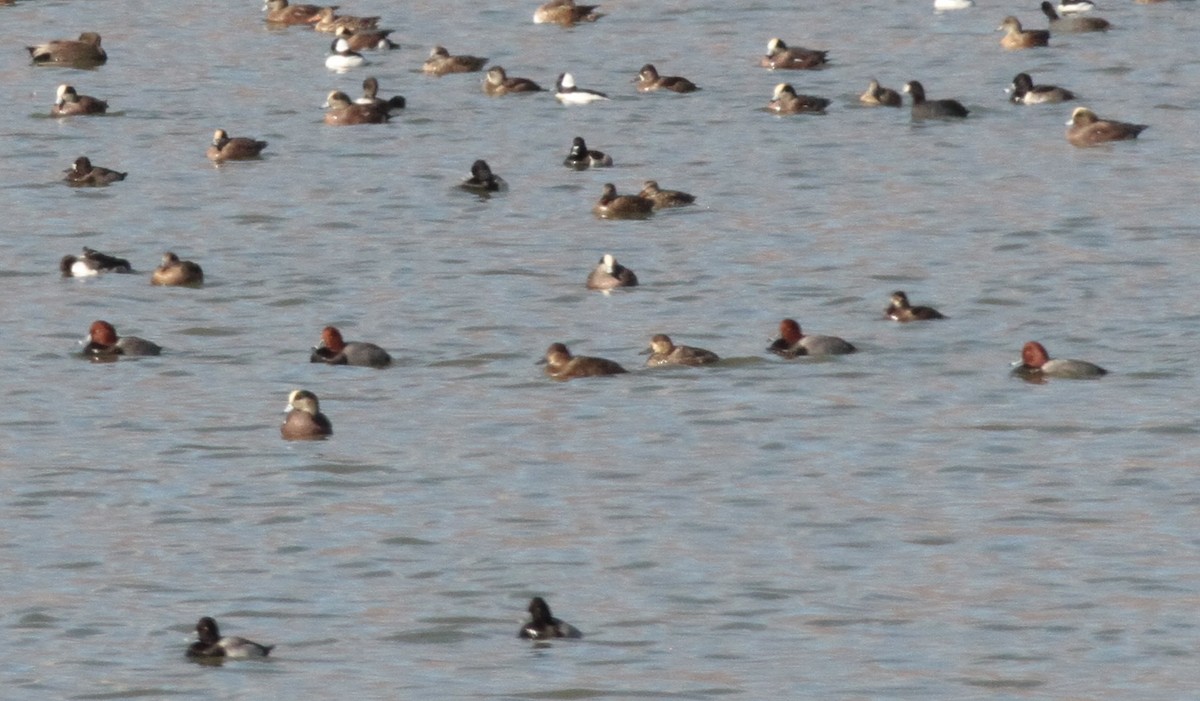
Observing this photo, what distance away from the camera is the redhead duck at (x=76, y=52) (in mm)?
57594

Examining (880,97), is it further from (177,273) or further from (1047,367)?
(1047,367)

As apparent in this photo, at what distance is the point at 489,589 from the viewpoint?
2303 cm

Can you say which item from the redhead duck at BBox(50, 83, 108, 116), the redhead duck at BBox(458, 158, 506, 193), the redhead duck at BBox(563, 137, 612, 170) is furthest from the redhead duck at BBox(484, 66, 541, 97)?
the redhead duck at BBox(458, 158, 506, 193)

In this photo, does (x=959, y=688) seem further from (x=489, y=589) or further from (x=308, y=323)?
(x=308, y=323)

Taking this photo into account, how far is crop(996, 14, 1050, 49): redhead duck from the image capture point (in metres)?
56.7

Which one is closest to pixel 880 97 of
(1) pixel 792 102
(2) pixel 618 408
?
(1) pixel 792 102

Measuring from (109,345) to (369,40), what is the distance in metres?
26.9

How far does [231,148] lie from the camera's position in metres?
46.3

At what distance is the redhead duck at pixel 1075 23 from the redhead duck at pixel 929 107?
37.1ft

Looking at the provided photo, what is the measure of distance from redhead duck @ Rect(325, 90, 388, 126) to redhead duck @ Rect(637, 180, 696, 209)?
31.7 ft

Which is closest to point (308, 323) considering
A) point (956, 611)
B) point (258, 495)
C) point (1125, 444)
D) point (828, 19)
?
point (258, 495)

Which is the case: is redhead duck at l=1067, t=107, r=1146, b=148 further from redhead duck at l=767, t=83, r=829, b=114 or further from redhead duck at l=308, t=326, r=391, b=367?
redhead duck at l=308, t=326, r=391, b=367

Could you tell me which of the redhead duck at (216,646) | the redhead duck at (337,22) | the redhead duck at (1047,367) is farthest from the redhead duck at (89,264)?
the redhead duck at (337,22)

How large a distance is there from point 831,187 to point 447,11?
2386cm
